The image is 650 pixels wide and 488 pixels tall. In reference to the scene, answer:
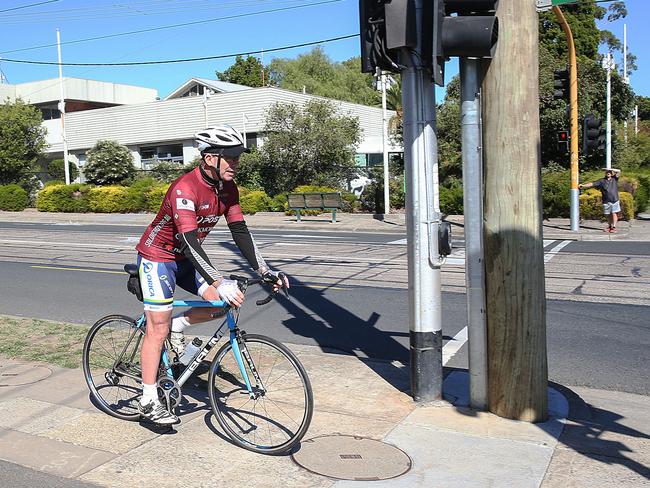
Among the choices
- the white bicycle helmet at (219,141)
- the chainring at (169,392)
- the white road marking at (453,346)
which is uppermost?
the white bicycle helmet at (219,141)

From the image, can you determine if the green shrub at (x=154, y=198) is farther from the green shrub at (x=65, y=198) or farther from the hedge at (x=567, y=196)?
the hedge at (x=567, y=196)

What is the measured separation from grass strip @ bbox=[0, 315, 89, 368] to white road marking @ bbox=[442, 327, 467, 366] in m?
3.53

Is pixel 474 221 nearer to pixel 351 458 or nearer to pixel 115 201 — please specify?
pixel 351 458

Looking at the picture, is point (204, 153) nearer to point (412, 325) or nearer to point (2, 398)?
point (412, 325)

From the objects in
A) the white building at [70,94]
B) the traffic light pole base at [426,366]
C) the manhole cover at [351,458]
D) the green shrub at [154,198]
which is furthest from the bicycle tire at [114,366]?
the white building at [70,94]

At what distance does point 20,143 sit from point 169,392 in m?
38.6

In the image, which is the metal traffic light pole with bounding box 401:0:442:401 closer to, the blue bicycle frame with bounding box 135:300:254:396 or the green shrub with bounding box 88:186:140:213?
the blue bicycle frame with bounding box 135:300:254:396

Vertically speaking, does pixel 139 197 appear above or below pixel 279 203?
above

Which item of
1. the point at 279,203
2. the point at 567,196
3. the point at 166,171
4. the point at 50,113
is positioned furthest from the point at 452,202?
the point at 50,113

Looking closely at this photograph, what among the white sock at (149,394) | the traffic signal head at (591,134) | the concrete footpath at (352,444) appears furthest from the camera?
the traffic signal head at (591,134)

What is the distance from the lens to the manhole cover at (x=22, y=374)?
236 inches

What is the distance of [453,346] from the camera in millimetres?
7289

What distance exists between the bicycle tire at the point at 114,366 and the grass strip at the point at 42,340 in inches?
43.1

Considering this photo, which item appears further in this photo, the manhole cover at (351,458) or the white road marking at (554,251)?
the white road marking at (554,251)
